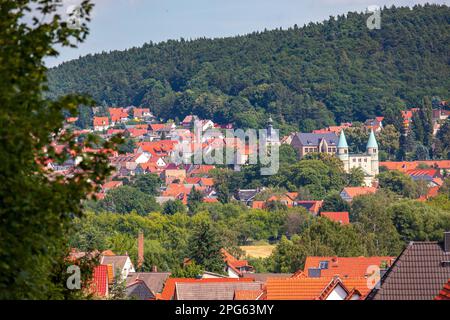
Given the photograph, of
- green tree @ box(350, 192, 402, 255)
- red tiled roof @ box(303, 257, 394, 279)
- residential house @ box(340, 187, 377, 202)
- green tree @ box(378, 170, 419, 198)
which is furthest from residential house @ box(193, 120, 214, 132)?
red tiled roof @ box(303, 257, 394, 279)

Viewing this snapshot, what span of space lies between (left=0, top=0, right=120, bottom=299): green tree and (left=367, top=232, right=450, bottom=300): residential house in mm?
10454

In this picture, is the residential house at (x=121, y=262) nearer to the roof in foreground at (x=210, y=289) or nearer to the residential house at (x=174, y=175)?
the roof in foreground at (x=210, y=289)

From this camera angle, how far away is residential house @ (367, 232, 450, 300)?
19578mm

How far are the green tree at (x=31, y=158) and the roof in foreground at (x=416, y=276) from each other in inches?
411

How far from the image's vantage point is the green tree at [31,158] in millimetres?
8617

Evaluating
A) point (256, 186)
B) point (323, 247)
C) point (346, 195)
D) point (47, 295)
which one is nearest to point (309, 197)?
point (346, 195)

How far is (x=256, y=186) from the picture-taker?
13550cm

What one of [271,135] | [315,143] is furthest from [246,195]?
[271,135]

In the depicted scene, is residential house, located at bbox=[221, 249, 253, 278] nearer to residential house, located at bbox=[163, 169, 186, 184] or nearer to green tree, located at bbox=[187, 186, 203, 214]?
green tree, located at bbox=[187, 186, 203, 214]

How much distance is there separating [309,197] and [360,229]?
50.8 metres

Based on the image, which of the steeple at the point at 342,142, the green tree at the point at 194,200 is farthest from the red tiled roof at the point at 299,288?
the steeple at the point at 342,142
